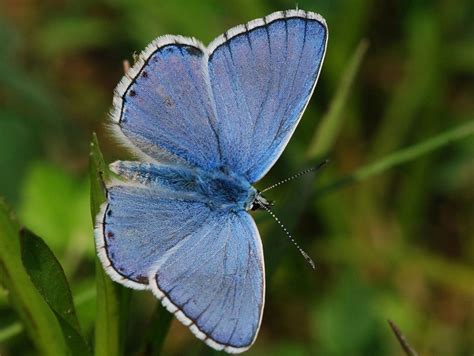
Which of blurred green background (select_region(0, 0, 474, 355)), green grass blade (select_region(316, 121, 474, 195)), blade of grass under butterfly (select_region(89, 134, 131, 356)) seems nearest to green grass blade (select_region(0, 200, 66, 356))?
blade of grass under butterfly (select_region(89, 134, 131, 356))

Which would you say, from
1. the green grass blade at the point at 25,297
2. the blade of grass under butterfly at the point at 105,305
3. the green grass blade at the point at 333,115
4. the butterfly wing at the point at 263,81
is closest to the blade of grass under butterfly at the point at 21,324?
the green grass blade at the point at 25,297

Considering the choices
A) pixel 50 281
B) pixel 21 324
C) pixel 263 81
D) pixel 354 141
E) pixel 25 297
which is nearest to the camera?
pixel 50 281

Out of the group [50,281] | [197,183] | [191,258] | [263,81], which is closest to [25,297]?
[50,281]

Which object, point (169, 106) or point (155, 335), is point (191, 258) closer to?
point (155, 335)

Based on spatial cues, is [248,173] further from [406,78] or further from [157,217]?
[406,78]

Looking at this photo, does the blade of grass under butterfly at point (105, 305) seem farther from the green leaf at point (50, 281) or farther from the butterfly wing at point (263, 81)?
the butterfly wing at point (263, 81)

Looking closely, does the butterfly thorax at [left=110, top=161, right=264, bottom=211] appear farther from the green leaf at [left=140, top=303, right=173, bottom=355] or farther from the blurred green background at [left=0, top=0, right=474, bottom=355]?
the blurred green background at [left=0, top=0, right=474, bottom=355]

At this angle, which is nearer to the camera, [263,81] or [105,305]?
[105,305]
